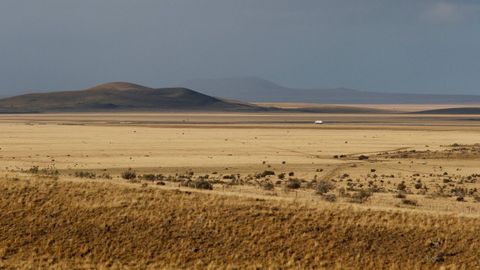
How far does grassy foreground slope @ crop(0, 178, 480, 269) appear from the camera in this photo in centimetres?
1917

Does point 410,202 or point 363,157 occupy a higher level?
point 410,202

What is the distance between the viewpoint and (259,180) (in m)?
35.6

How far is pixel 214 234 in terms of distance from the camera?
67.7ft

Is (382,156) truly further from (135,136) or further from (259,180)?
(135,136)

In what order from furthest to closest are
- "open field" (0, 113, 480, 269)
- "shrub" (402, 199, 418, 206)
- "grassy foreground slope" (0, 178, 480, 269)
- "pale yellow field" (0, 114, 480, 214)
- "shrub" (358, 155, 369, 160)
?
"shrub" (358, 155, 369, 160) < "pale yellow field" (0, 114, 480, 214) < "shrub" (402, 199, 418, 206) < "open field" (0, 113, 480, 269) < "grassy foreground slope" (0, 178, 480, 269)

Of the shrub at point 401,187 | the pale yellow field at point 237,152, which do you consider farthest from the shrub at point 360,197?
the shrub at point 401,187

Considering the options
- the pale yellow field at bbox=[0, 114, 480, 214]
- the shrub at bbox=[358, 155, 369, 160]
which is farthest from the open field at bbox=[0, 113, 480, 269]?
the shrub at bbox=[358, 155, 369, 160]

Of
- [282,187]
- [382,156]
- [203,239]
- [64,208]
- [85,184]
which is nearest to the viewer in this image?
[203,239]

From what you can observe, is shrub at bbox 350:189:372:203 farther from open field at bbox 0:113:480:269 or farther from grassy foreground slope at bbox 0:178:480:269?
grassy foreground slope at bbox 0:178:480:269

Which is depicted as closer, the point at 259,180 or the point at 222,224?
the point at 222,224

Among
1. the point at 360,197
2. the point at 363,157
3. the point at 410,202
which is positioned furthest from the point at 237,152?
the point at 410,202

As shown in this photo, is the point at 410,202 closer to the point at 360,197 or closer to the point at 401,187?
the point at 360,197

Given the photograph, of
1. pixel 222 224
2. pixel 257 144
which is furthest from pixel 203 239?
pixel 257 144

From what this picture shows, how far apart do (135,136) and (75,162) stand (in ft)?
97.4
